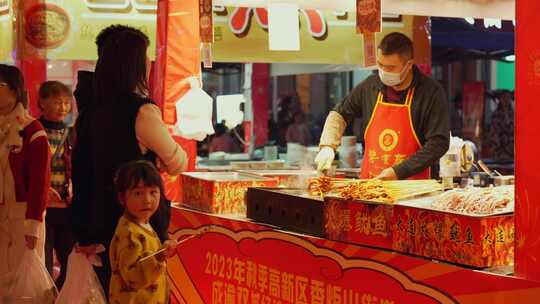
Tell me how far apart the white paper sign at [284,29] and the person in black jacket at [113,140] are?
5.33 feet

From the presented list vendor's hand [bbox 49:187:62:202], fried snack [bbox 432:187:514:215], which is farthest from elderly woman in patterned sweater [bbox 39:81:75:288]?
fried snack [bbox 432:187:514:215]

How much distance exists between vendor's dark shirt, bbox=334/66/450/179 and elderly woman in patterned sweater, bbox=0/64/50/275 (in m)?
2.08

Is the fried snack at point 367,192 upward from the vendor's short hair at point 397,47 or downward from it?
downward

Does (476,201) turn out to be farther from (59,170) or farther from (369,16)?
(59,170)

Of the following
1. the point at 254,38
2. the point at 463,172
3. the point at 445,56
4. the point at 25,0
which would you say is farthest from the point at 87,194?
the point at 445,56

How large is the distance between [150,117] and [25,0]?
5308mm

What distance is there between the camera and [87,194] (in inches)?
163

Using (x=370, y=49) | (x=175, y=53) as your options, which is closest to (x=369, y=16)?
(x=370, y=49)

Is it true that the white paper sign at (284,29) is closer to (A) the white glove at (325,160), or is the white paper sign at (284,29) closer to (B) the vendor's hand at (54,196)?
(A) the white glove at (325,160)

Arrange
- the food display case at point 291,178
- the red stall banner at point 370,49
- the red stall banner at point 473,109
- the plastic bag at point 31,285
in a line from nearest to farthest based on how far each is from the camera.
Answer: the red stall banner at point 370,49, the plastic bag at point 31,285, the food display case at point 291,178, the red stall banner at point 473,109

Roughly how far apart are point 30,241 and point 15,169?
0.47 m

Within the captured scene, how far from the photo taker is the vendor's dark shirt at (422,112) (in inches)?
201

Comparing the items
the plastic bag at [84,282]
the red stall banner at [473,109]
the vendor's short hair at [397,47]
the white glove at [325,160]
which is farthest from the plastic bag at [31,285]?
the red stall banner at [473,109]

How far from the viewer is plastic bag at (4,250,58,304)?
5.00 metres
